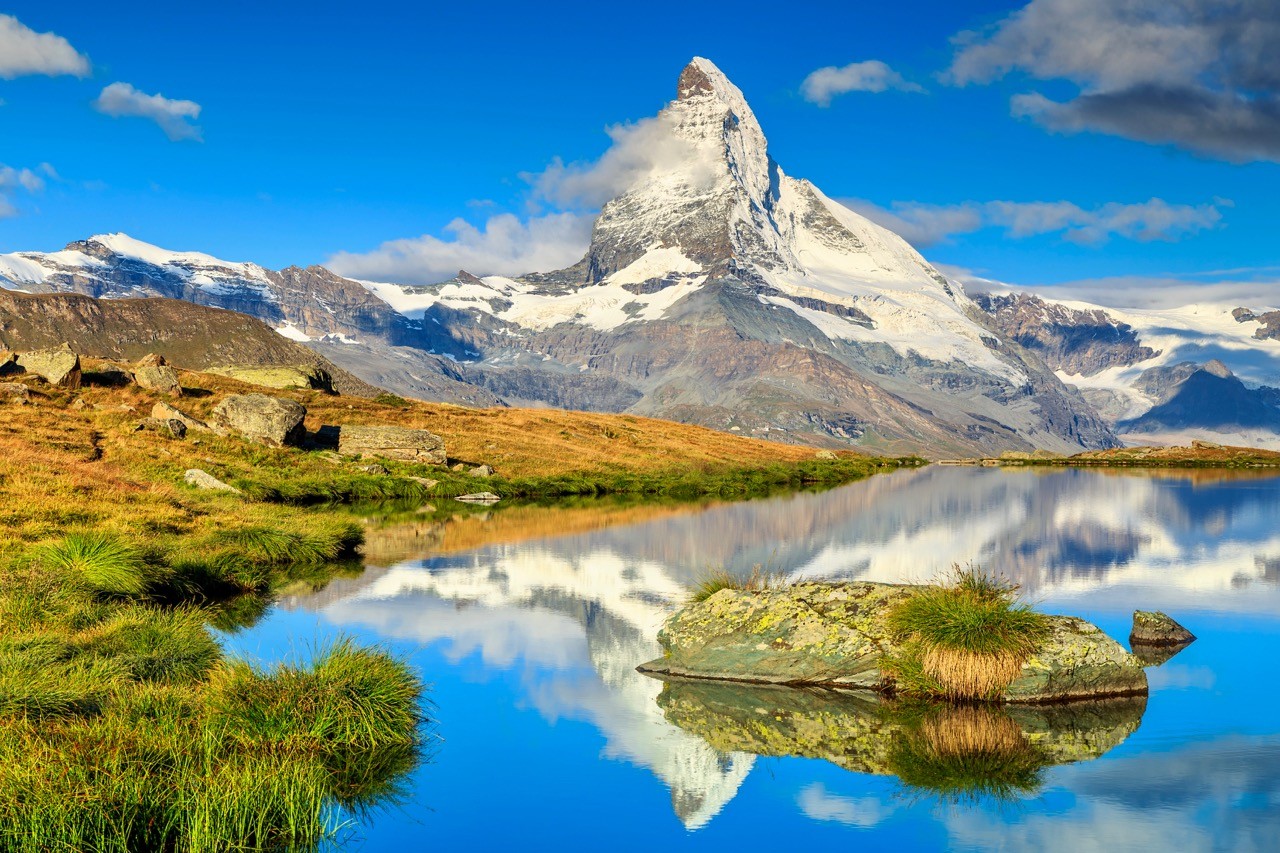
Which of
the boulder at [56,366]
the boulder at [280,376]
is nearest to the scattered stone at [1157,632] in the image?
the boulder at [56,366]

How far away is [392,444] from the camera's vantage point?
217 feet

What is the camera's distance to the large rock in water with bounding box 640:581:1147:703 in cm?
1728

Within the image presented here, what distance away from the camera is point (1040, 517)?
175 ft

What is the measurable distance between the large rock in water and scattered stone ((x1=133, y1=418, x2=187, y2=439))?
42.8 metres

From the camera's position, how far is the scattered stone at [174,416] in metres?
57.3

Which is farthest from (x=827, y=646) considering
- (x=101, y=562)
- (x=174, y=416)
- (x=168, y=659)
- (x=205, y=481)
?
(x=174, y=416)

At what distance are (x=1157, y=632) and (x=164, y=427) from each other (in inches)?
1975

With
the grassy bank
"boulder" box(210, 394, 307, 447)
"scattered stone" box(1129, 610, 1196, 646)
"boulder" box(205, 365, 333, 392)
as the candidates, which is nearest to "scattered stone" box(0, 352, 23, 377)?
the grassy bank

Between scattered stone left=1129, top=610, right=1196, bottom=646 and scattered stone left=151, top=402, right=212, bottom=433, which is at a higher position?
scattered stone left=151, top=402, right=212, bottom=433

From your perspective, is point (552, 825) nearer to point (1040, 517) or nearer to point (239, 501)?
point (239, 501)

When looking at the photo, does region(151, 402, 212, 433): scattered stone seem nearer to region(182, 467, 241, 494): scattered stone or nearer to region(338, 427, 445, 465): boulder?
region(338, 427, 445, 465): boulder

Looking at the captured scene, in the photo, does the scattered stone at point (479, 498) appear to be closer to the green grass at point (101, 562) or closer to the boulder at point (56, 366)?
the boulder at point (56, 366)

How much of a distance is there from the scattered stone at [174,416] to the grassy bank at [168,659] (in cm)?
138

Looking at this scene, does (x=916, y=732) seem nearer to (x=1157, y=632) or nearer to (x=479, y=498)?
(x=1157, y=632)
